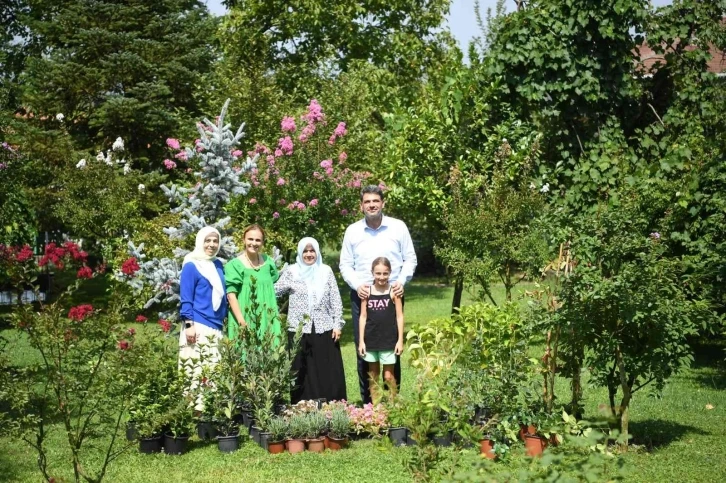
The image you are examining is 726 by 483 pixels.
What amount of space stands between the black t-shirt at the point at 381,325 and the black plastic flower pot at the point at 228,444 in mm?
1511

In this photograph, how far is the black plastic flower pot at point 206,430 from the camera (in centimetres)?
707

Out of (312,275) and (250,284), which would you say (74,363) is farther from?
(312,275)

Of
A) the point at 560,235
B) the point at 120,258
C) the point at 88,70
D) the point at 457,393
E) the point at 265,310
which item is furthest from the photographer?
the point at 88,70

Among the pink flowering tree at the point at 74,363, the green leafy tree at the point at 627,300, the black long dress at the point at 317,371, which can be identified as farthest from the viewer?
the black long dress at the point at 317,371

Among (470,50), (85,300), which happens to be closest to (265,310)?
(470,50)

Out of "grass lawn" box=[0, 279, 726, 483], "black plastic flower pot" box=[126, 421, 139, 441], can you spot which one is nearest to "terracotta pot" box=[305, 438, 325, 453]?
"grass lawn" box=[0, 279, 726, 483]

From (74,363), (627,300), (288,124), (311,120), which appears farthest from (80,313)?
(311,120)

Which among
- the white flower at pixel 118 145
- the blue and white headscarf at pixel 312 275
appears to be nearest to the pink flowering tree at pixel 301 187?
the blue and white headscarf at pixel 312 275

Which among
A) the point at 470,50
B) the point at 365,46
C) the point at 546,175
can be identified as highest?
the point at 365,46

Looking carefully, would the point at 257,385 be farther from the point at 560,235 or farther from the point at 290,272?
the point at 560,235

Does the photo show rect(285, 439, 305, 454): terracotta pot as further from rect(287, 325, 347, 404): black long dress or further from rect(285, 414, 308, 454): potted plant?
rect(287, 325, 347, 404): black long dress

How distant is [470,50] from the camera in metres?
12.7

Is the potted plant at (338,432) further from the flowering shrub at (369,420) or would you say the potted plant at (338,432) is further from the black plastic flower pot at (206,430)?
the black plastic flower pot at (206,430)

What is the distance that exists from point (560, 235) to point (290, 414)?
2.67 meters
